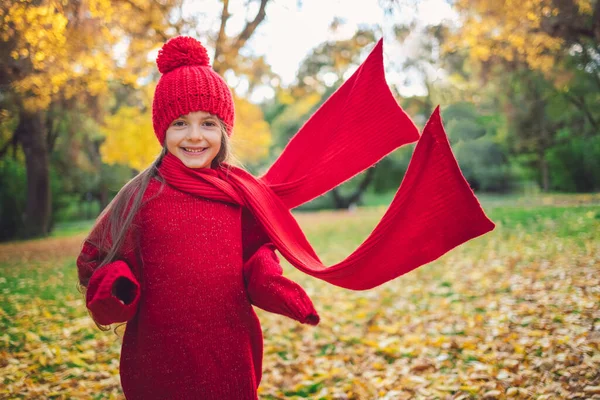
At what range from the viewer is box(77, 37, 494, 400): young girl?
1632 millimetres

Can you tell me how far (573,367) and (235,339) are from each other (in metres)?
2.32

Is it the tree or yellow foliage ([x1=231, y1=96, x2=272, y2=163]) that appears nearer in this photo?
the tree

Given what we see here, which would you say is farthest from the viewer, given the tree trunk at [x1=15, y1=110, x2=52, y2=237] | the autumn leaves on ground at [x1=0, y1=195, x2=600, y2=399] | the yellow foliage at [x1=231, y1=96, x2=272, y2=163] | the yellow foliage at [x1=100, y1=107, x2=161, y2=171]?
the yellow foliage at [x1=231, y1=96, x2=272, y2=163]

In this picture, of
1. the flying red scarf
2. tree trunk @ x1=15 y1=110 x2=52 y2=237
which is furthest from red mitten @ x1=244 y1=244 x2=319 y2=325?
tree trunk @ x1=15 y1=110 x2=52 y2=237

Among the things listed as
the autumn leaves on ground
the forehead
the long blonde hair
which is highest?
the forehead

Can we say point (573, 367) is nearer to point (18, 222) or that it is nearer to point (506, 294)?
point (506, 294)

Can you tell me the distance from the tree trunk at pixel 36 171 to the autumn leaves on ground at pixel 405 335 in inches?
14.7

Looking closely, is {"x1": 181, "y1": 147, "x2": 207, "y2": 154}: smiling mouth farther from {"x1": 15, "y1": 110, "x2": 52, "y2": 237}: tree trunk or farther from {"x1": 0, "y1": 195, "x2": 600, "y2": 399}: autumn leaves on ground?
{"x1": 15, "y1": 110, "x2": 52, "y2": 237}: tree trunk

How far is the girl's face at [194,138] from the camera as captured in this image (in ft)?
6.11

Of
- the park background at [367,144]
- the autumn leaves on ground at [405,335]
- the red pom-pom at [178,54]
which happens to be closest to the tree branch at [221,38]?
the park background at [367,144]

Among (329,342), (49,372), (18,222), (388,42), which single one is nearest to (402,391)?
(329,342)

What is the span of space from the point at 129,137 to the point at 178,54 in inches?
285

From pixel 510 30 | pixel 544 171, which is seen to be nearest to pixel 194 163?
pixel 510 30

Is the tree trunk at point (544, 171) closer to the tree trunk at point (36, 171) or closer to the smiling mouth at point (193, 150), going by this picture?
the smiling mouth at point (193, 150)
